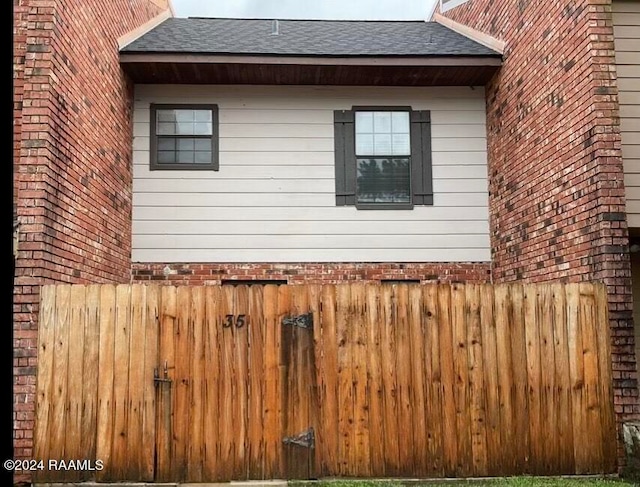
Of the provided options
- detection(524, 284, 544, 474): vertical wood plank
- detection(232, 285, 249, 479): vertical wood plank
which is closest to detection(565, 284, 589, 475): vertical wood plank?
detection(524, 284, 544, 474): vertical wood plank

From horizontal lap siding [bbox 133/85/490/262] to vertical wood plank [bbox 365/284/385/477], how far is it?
3582 millimetres

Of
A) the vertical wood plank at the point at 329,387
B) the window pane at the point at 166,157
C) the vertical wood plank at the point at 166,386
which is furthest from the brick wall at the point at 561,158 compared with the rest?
the window pane at the point at 166,157

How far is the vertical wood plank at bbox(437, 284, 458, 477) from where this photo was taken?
5.32 metres

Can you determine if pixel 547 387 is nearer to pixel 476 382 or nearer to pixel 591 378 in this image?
pixel 591 378

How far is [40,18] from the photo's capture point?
606cm

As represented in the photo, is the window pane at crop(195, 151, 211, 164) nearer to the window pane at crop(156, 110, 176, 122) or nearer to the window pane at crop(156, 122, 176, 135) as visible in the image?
the window pane at crop(156, 122, 176, 135)

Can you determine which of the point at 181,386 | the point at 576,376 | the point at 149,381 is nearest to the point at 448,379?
the point at 576,376

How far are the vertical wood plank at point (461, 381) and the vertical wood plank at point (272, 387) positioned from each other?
60.8 inches

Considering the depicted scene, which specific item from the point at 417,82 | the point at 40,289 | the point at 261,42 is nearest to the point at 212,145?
the point at 261,42

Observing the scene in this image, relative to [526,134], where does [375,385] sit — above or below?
below

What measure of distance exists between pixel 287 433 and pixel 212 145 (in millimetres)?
5101

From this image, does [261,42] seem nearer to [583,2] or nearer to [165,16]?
[165,16]

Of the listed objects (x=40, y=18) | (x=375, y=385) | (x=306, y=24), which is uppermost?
(x=306, y=24)

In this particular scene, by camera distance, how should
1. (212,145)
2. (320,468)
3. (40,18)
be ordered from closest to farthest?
(320,468)
(40,18)
(212,145)
